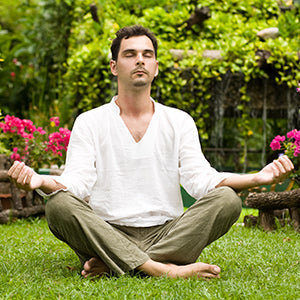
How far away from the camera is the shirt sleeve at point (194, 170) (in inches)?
109

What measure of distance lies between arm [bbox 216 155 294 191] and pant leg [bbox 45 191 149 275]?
0.58 metres

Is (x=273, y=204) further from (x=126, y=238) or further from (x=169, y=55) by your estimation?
(x=169, y=55)

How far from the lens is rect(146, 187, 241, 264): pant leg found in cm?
260

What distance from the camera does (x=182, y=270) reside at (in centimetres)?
260

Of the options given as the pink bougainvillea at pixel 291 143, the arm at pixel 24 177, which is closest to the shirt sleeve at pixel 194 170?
the arm at pixel 24 177

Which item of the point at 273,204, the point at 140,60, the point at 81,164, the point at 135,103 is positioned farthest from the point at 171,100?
the point at 81,164

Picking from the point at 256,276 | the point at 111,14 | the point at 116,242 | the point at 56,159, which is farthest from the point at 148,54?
the point at 111,14

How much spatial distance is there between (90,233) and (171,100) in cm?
427

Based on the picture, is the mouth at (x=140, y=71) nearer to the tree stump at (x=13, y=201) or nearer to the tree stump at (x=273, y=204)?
the tree stump at (x=273, y=204)

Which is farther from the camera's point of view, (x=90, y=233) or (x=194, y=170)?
(x=194, y=170)

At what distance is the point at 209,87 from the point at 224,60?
0.40 metres

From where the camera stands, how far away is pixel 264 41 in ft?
22.6

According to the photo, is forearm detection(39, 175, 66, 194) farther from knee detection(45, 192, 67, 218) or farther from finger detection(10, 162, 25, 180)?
finger detection(10, 162, 25, 180)

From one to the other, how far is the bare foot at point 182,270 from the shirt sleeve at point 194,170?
16.2 inches
